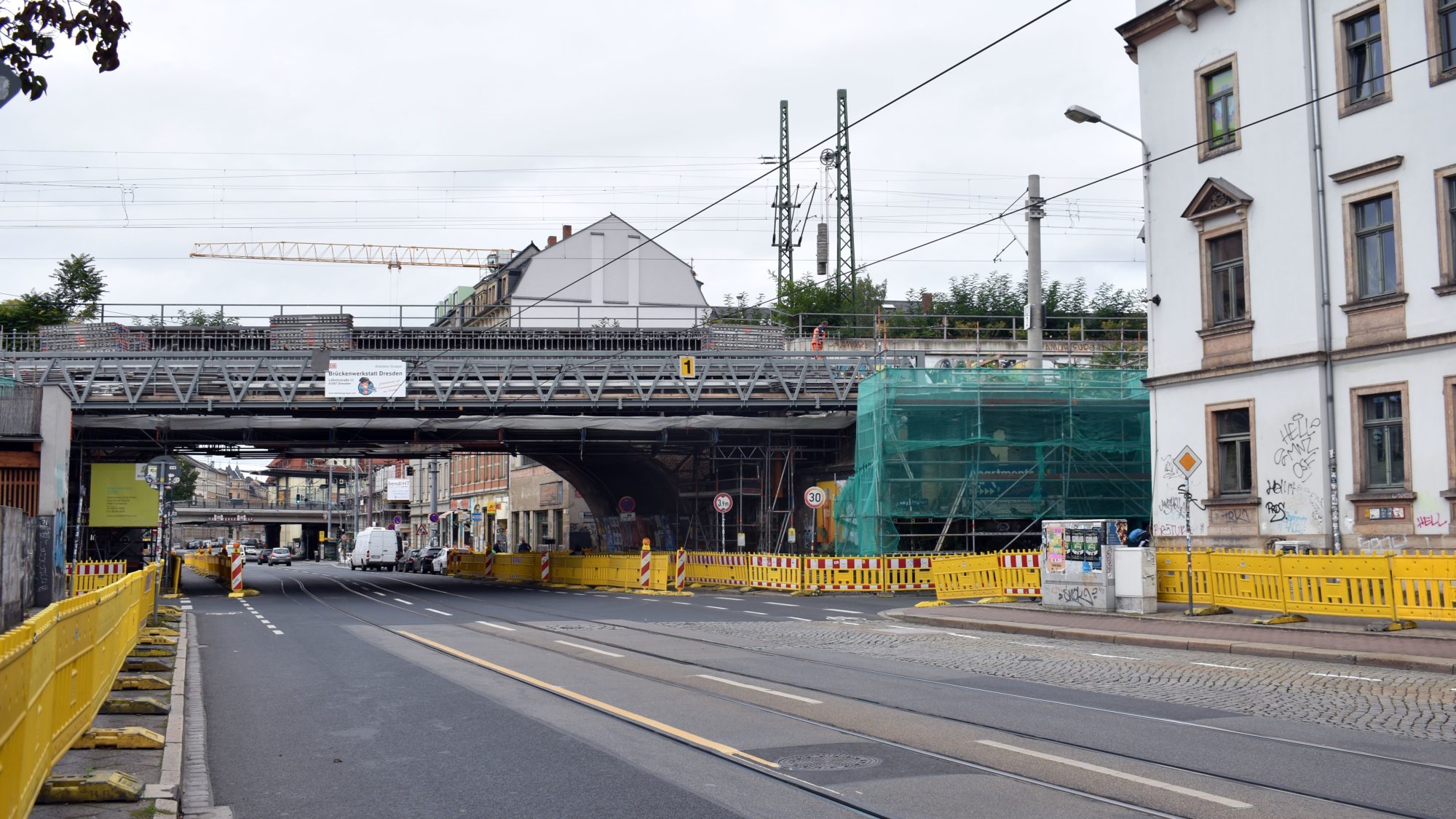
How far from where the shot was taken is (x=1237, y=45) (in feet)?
82.1

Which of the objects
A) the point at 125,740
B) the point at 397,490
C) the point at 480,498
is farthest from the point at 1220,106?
the point at 397,490

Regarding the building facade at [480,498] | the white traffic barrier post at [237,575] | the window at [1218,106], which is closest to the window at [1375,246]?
the window at [1218,106]

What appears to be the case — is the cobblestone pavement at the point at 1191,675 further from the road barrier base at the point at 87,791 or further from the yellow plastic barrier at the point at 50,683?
the yellow plastic barrier at the point at 50,683

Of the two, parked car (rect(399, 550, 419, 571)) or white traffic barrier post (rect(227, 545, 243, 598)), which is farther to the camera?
parked car (rect(399, 550, 419, 571))

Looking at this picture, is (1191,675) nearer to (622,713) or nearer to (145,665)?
(622,713)

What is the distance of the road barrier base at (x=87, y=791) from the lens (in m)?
7.53

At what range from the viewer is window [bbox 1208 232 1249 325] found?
2503 cm

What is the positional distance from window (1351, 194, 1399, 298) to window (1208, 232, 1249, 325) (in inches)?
96.7

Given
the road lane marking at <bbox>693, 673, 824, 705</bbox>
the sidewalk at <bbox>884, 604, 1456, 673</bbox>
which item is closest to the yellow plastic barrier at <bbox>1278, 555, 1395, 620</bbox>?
the sidewalk at <bbox>884, 604, 1456, 673</bbox>

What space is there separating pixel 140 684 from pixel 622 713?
5.62 metres

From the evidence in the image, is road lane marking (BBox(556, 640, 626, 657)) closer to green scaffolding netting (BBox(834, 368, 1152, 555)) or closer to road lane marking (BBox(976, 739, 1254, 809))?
road lane marking (BBox(976, 739, 1254, 809))

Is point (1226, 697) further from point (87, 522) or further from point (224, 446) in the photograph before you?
point (224, 446)

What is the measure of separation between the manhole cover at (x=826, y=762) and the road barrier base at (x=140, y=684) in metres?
7.55

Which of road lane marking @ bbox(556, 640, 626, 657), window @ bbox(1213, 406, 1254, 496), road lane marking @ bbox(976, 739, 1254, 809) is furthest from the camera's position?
window @ bbox(1213, 406, 1254, 496)
